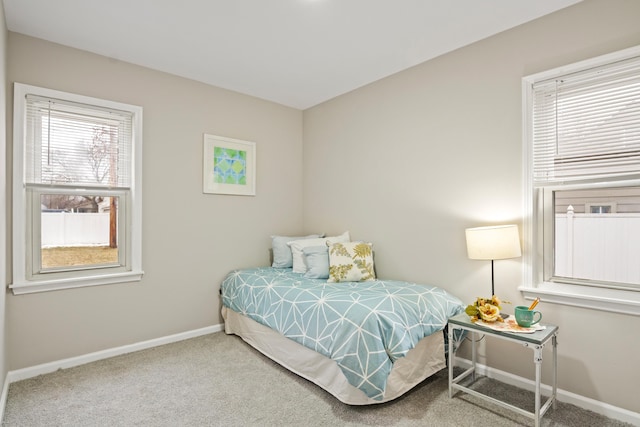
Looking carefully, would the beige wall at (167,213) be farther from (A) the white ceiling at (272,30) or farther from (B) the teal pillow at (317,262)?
(B) the teal pillow at (317,262)

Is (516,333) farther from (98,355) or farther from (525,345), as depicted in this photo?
(98,355)

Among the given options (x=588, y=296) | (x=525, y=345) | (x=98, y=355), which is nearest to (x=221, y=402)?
(x=98, y=355)

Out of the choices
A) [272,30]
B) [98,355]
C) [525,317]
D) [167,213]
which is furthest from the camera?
[167,213]

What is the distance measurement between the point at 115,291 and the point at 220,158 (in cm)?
155

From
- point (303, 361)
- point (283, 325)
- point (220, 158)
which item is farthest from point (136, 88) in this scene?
point (303, 361)

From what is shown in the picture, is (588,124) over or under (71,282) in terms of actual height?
over

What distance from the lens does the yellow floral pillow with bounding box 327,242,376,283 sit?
9.98ft

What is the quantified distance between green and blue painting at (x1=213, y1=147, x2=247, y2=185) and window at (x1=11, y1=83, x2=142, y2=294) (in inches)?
28.8

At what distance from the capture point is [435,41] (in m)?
2.68

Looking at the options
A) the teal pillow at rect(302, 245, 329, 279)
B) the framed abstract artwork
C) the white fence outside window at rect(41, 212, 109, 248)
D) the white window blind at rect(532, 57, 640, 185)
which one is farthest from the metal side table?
the white fence outside window at rect(41, 212, 109, 248)

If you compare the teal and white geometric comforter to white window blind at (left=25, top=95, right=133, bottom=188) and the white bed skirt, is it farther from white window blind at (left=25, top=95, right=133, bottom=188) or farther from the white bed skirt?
white window blind at (left=25, top=95, right=133, bottom=188)

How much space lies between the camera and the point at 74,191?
9.13ft

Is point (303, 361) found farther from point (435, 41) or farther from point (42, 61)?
point (42, 61)

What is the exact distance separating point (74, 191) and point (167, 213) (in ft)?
2.39
